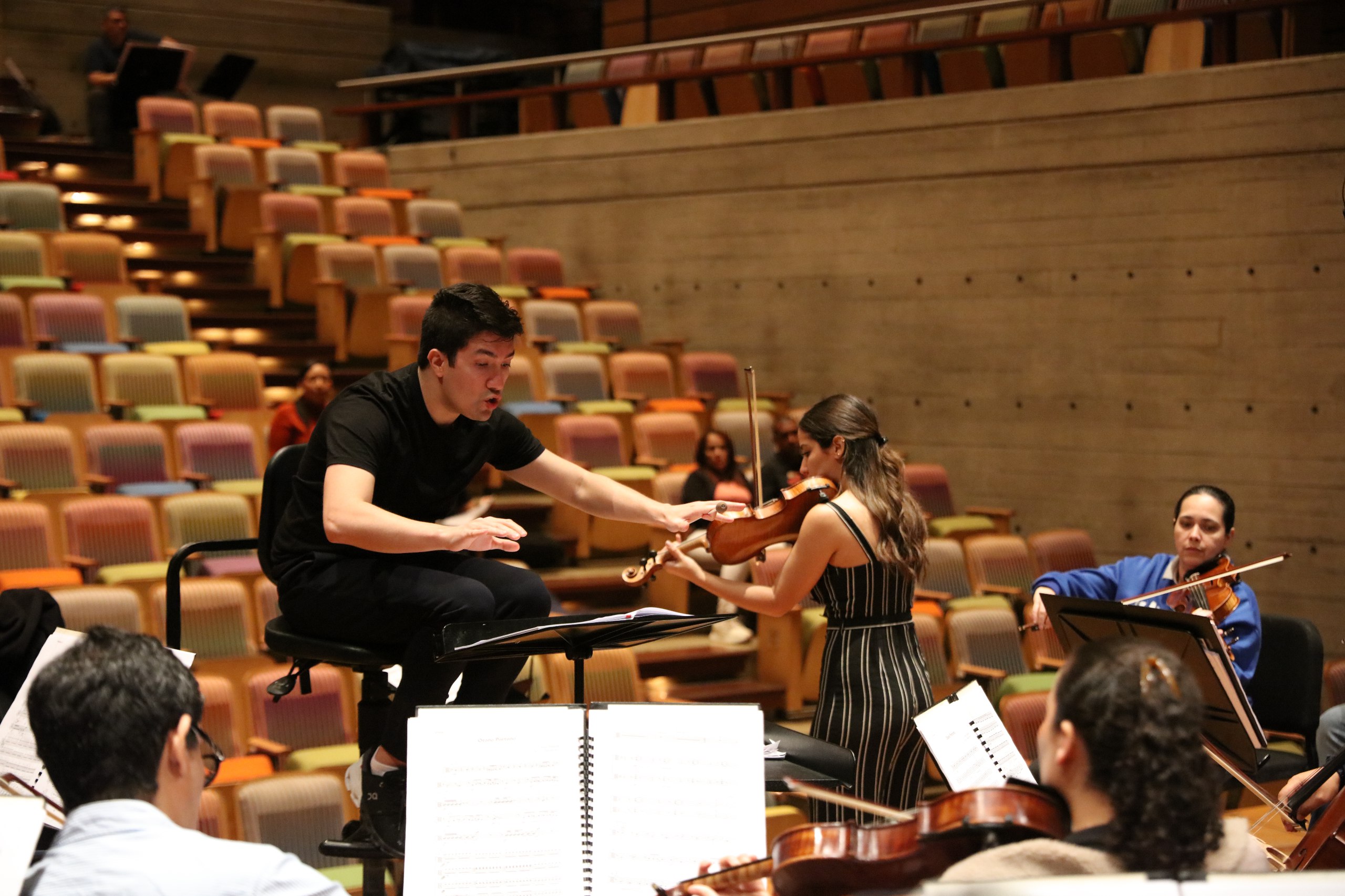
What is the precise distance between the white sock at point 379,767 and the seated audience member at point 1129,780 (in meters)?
1.05

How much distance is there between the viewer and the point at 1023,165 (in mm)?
5828

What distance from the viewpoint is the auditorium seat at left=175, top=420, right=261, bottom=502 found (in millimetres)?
4961

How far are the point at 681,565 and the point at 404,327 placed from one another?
3755mm

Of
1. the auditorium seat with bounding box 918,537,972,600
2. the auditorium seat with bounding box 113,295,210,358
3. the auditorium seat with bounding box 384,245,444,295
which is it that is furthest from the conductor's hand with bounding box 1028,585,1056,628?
the auditorium seat with bounding box 384,245,444,295

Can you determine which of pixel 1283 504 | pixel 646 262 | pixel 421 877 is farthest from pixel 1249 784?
pixel 646 262

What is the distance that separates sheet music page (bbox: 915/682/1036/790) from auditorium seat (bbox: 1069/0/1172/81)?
442 cm

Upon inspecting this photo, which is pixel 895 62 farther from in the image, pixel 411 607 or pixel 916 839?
pixel 916 839

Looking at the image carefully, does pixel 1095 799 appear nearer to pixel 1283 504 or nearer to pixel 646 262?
pixel 1283 504

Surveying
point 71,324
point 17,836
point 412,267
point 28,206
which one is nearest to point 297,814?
point 17,836

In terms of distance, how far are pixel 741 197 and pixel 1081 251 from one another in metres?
1.85

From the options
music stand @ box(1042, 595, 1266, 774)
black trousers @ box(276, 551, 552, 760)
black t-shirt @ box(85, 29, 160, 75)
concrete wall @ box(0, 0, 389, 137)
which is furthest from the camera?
concrete wall @ box(0, 0, 389, 137)

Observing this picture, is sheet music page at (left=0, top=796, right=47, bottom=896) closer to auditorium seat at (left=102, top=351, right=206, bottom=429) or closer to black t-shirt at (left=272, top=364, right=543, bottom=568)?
black t-shirt at (left=272, top=364, right=543, bottom=568)

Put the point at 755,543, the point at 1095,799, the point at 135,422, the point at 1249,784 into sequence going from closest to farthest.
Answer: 1. the point at 1095,799
2. the point at 1249,784
3. the point at 755,543
4. the point at 135,422

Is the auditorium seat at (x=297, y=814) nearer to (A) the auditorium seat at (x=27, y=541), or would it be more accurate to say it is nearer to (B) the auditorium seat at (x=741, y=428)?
(A) the auditorium seat at (x=27, y=541)
